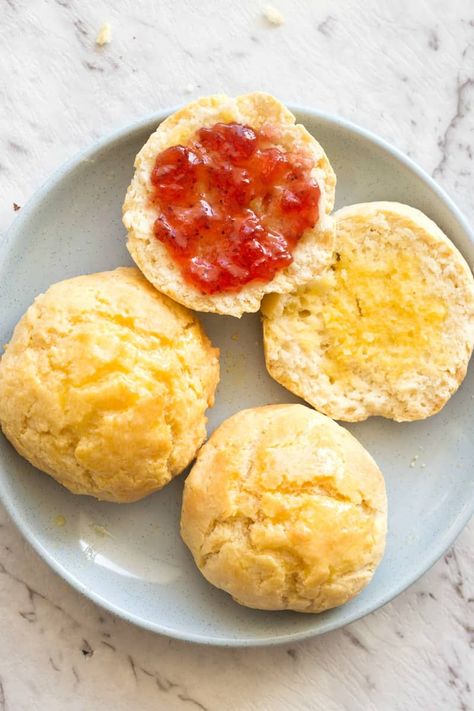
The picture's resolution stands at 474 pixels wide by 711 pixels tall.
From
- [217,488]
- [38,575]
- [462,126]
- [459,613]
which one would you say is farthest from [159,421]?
[462,126]

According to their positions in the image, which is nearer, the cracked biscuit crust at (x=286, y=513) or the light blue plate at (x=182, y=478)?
the cracked biscuit crust at (x=286, y=513)

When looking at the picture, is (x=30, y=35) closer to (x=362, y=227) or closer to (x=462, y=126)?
(x=362, y=227)

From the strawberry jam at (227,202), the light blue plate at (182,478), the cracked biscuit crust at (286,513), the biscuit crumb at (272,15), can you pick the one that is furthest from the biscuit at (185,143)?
the biscuit crumb at (272,15)

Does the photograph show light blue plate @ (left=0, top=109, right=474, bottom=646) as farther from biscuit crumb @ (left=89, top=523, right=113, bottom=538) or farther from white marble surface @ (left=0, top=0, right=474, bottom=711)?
white marble surface @ (left=0, top=0, right=474, bottom=711)

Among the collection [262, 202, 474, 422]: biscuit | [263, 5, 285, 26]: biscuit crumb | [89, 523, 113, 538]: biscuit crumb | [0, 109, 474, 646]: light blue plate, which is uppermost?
[263, 5, 285, 26]: biscuit crumb

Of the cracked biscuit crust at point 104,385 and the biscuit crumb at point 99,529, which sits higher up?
the cracked biscuit crust at point 104,385

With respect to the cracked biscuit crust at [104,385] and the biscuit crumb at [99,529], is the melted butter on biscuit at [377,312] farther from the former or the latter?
the biscuit crumb at [99,529]

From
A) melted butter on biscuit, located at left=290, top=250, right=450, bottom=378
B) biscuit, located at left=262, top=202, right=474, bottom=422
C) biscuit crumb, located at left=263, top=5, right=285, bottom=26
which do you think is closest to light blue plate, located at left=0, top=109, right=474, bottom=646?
biscuit, located at left=262, top=202, right=474, bottom=422
